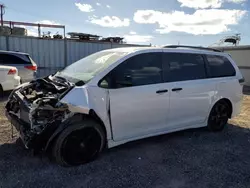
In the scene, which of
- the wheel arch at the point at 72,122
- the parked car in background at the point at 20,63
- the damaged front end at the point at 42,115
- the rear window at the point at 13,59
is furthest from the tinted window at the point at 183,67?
the rear window at the point at 13,59

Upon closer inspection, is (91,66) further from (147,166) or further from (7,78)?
(7,78)

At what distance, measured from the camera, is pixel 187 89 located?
4273mm

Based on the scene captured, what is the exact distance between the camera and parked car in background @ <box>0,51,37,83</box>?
8.51m

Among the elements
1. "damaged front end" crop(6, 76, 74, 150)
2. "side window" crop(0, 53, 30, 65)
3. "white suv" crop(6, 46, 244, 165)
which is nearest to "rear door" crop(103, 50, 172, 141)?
"white suv" crop(6, 46, 244, 165)

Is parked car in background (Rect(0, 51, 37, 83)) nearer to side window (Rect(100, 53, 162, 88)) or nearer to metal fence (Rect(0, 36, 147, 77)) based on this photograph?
metal fence (Rect(0, 36, 147, 77))

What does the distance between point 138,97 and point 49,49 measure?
10325 millimetres

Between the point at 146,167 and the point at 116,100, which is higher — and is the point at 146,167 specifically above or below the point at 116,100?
below

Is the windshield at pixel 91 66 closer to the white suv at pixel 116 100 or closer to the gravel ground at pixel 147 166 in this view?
the white suv at pixel 116 100

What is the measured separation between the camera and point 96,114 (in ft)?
11.1

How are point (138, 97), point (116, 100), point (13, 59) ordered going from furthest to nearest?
point (13, 59) < point (138, 97) < point (116, 100)

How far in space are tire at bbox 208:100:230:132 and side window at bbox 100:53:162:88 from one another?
5.39 ft

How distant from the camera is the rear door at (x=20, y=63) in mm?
8511

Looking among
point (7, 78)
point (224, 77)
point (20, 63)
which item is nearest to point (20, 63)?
point (20, 63)

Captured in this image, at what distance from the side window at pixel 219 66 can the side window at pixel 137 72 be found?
1275 mm
